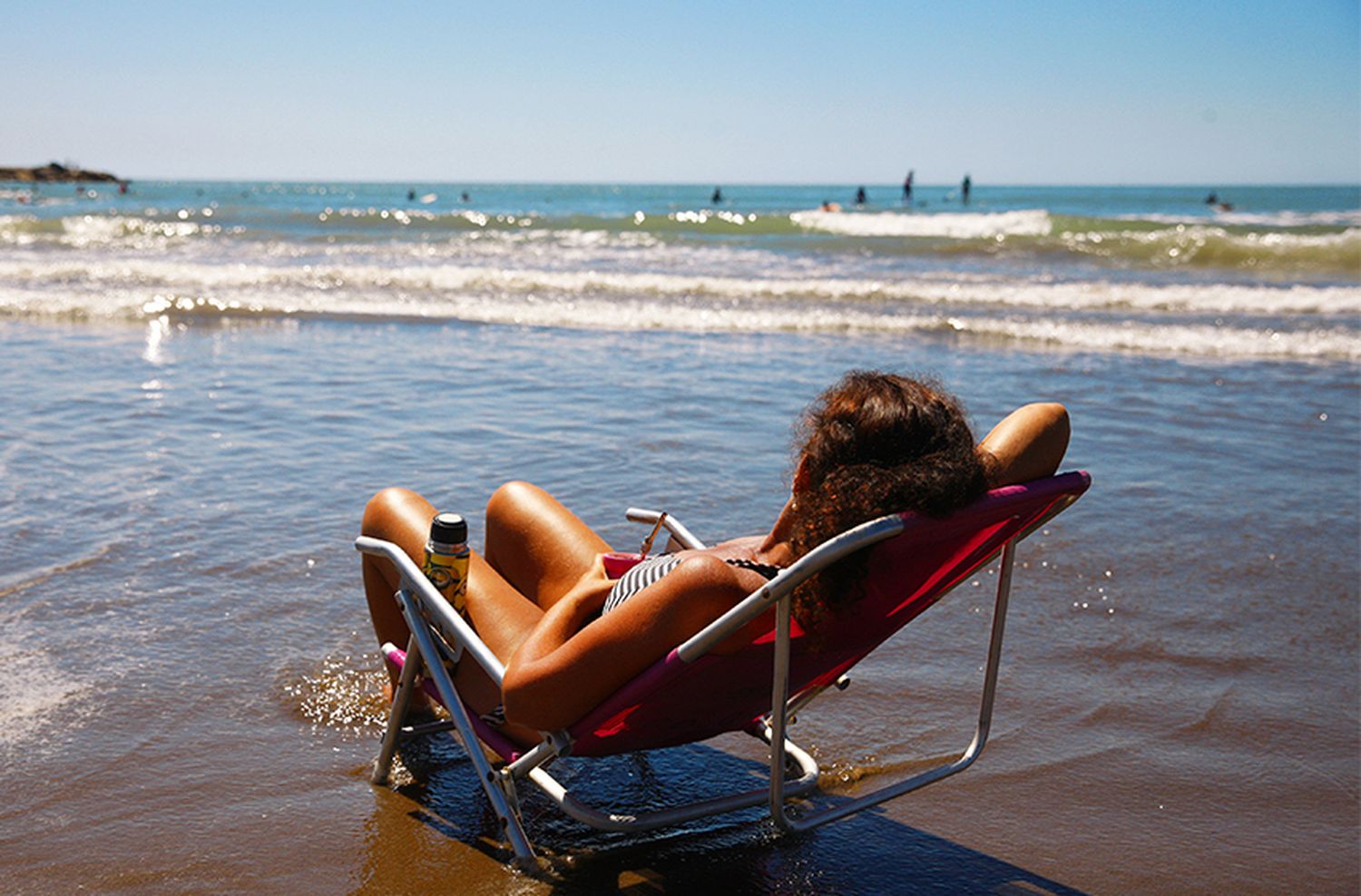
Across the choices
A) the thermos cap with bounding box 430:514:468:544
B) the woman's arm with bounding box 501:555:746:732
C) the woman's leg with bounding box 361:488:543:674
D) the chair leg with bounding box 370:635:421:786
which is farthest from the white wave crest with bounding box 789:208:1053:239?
the woman's arm with bounding box 501:555:746:732

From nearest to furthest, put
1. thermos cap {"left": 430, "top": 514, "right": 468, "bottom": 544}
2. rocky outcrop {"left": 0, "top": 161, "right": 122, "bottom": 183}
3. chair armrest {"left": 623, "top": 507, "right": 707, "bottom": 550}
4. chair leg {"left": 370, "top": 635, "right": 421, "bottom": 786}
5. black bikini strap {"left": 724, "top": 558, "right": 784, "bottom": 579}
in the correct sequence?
black bikini strap {"left": 724, "top": 558, "right": 784, "bottom": 579}, thermos cap {"left": 430, "top": 514, "right": 468, "bottom": 544}, chair leg {"left": 370, "top": 635, "right": 421, "bottom": 786}, chair armrest {"left": 623, "top": 507, "right": 707, "bottom": 550}, rocky outcrop {"left": 0, "top": 161, "right": 122, "bottom": 183}

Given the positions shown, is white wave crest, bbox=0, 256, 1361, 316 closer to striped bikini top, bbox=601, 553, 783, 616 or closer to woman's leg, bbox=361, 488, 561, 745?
woman's leg, bbox=361, 488, 561, 745

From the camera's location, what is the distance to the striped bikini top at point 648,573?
97.3 inches

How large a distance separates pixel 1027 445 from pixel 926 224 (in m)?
29.8

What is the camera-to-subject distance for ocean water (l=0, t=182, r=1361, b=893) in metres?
2.90

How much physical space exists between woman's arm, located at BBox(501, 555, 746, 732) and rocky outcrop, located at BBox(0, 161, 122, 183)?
9114 cm

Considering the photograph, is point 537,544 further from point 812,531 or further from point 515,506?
point 812,531

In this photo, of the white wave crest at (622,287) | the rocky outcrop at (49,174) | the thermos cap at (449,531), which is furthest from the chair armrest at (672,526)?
the rocky outcrop at (49,174)

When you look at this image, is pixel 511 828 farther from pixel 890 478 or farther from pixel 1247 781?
pixel 1247 781

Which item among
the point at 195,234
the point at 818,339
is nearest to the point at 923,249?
the point at 818,339

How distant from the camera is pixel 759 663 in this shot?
2527mm

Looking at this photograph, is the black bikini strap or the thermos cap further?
the thermos cap

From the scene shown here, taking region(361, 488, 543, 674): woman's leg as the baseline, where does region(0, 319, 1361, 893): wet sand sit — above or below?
below

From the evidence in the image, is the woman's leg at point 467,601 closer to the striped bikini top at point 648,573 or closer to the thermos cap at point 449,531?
the thermos cap at point 449,531
